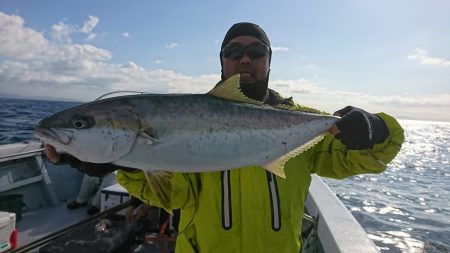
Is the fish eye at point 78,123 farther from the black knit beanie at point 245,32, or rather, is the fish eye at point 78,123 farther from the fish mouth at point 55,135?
the black knit beanie at point 245,32

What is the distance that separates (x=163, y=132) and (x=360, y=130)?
1578 millimetres

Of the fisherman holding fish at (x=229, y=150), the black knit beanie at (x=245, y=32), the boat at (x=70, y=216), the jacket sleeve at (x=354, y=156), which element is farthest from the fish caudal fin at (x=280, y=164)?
the boat at (x=70, y=216)

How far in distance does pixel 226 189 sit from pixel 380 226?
1128 cm

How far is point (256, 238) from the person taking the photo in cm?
300

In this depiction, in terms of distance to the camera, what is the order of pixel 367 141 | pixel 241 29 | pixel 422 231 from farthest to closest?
pixel 422 231 < pixel 241 29 < pixel 367 141

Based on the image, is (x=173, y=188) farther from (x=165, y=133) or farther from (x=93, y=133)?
(x=93, y=133)

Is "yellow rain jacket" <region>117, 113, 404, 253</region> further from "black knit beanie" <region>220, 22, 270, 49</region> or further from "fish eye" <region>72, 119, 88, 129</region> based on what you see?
"black knit beanie" <region>220, 22, 270, 49</region>

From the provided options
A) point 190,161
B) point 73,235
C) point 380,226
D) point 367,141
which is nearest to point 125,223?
point 73,235

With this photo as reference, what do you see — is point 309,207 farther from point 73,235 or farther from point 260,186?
point 73,235

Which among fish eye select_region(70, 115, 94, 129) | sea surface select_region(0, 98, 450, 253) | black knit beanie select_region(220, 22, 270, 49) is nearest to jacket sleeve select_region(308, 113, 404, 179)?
black knit beanie select_region(220, 22, 270, 49)

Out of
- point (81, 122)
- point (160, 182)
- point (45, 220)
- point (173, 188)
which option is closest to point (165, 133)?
point (160, 182)

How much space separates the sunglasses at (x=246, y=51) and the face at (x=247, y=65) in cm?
2

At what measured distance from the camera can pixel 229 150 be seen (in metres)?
2.51

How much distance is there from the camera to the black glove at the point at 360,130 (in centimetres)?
286
